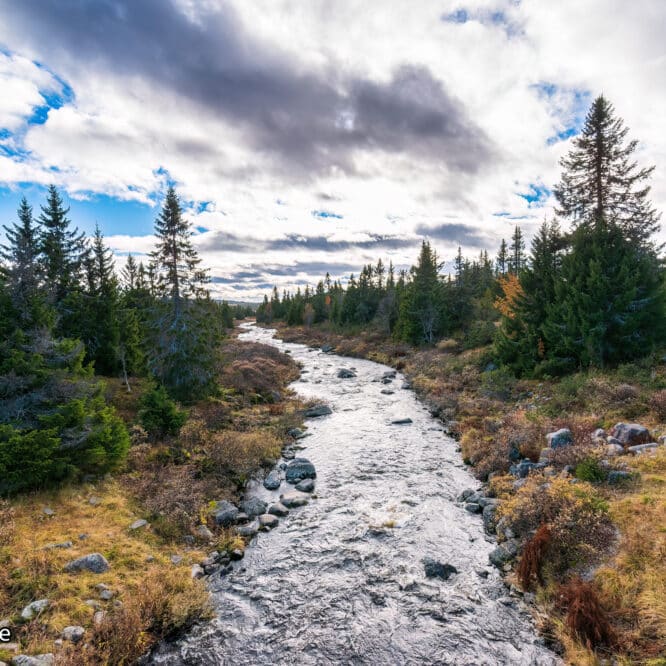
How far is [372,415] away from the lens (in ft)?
69.8

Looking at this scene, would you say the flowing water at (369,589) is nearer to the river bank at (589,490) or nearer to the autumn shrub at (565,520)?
the river bank at (589,490)

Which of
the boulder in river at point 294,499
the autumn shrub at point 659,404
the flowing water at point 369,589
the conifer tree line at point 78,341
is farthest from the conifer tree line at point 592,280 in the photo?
the conifer tree line at point 78,341

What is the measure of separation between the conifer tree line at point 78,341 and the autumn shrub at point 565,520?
1189cm

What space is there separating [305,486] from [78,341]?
30.1 ft

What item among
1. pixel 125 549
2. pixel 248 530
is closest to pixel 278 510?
pixel 248 530

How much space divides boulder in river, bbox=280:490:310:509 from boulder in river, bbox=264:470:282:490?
860 mm

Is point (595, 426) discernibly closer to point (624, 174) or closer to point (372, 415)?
point (372, 415)

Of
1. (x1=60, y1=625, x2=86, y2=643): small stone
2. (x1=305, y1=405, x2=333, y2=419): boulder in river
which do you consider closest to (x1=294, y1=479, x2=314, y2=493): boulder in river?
(x1=60, y1=625, x2=86, y2=643): small stone

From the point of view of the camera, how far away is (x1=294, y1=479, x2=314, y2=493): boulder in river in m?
Answer: 12.4

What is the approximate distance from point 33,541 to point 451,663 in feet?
29.1

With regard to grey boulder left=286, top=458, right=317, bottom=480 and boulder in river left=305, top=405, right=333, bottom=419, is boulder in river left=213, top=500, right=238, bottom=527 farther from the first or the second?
boulder in river left=305, top=405, right=333, bottom=419

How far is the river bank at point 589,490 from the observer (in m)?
5.79

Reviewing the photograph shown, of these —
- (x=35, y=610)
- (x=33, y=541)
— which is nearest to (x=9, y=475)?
(x=33, y=541)

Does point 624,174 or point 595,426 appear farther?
point 624,174
